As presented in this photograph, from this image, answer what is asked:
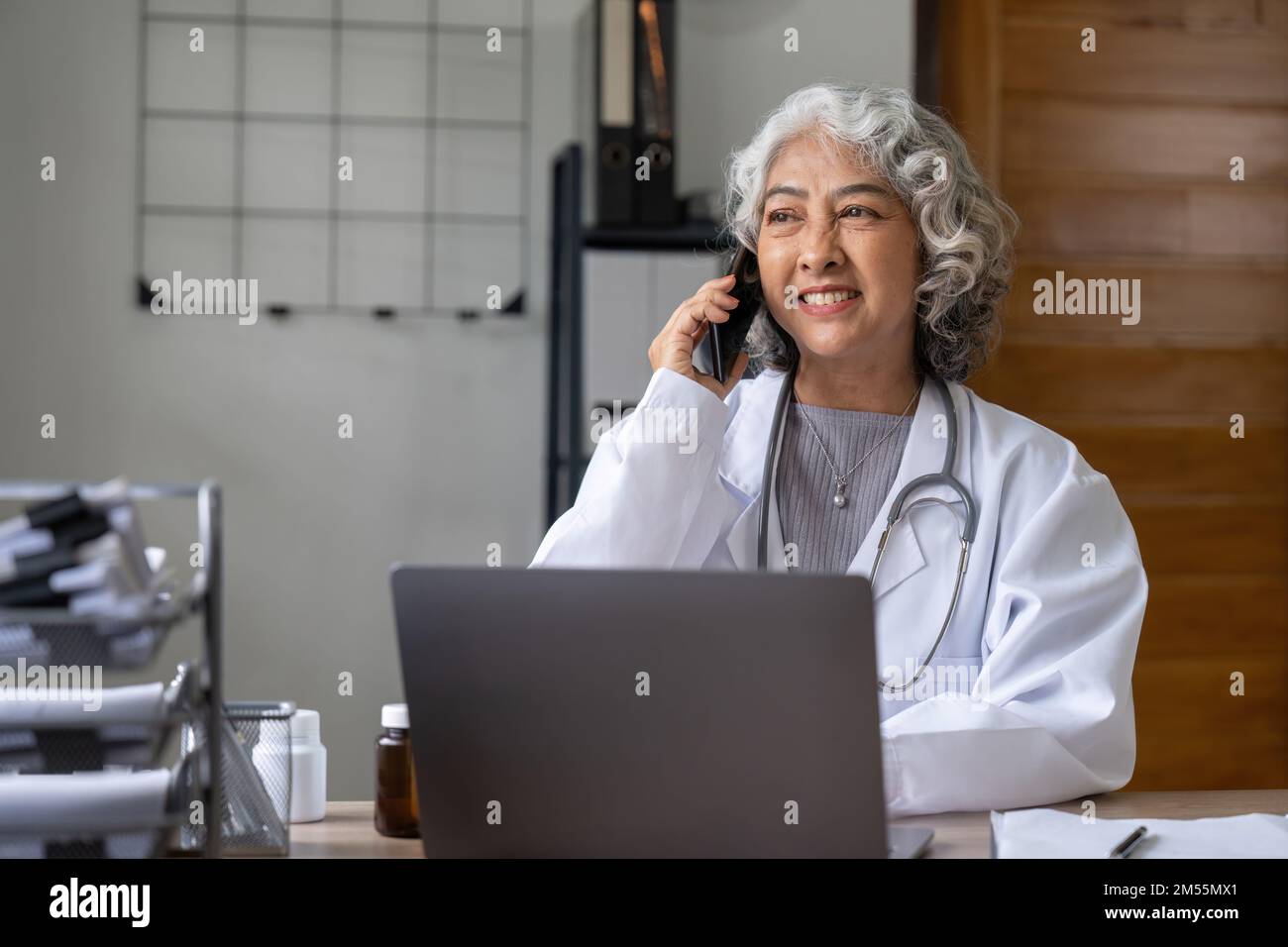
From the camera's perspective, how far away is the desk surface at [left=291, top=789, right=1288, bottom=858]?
1.09m

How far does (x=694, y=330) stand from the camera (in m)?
1.81

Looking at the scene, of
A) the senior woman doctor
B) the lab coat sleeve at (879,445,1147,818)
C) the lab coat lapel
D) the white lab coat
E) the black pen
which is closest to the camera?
the black pen

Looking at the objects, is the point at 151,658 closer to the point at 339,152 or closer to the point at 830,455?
the point at 830,455

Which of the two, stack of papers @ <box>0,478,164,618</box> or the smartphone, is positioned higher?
the smartphone

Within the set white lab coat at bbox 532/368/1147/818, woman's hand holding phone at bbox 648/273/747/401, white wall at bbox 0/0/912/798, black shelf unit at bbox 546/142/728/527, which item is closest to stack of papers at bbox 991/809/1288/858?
white lab coat at bbox 532/368/1147/818

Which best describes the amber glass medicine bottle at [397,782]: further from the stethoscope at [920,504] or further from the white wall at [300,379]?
the white wall at [300,379]

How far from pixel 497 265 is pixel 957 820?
2.12 m

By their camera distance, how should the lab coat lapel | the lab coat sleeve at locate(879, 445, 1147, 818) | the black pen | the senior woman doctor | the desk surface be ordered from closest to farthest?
the black pen → the desk surface → the lab coat sleeve at locate(879, 445, 1147, 818) → the senior woman doctor → the lab coat lapel

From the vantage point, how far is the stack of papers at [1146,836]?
1001mm

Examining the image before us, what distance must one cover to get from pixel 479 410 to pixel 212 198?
745mm

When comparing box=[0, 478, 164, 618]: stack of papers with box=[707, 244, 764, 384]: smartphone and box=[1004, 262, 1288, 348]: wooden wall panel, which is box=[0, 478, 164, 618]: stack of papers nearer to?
box=[707, 244, 764, 384]: smartphone

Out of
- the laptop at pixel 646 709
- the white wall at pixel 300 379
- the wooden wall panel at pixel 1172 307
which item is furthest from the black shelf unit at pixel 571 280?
the laptop at pixel 646 709

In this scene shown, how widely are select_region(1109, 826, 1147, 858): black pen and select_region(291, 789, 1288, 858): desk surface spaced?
0.11 m

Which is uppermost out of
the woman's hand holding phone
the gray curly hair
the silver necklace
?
the gray curly hair
